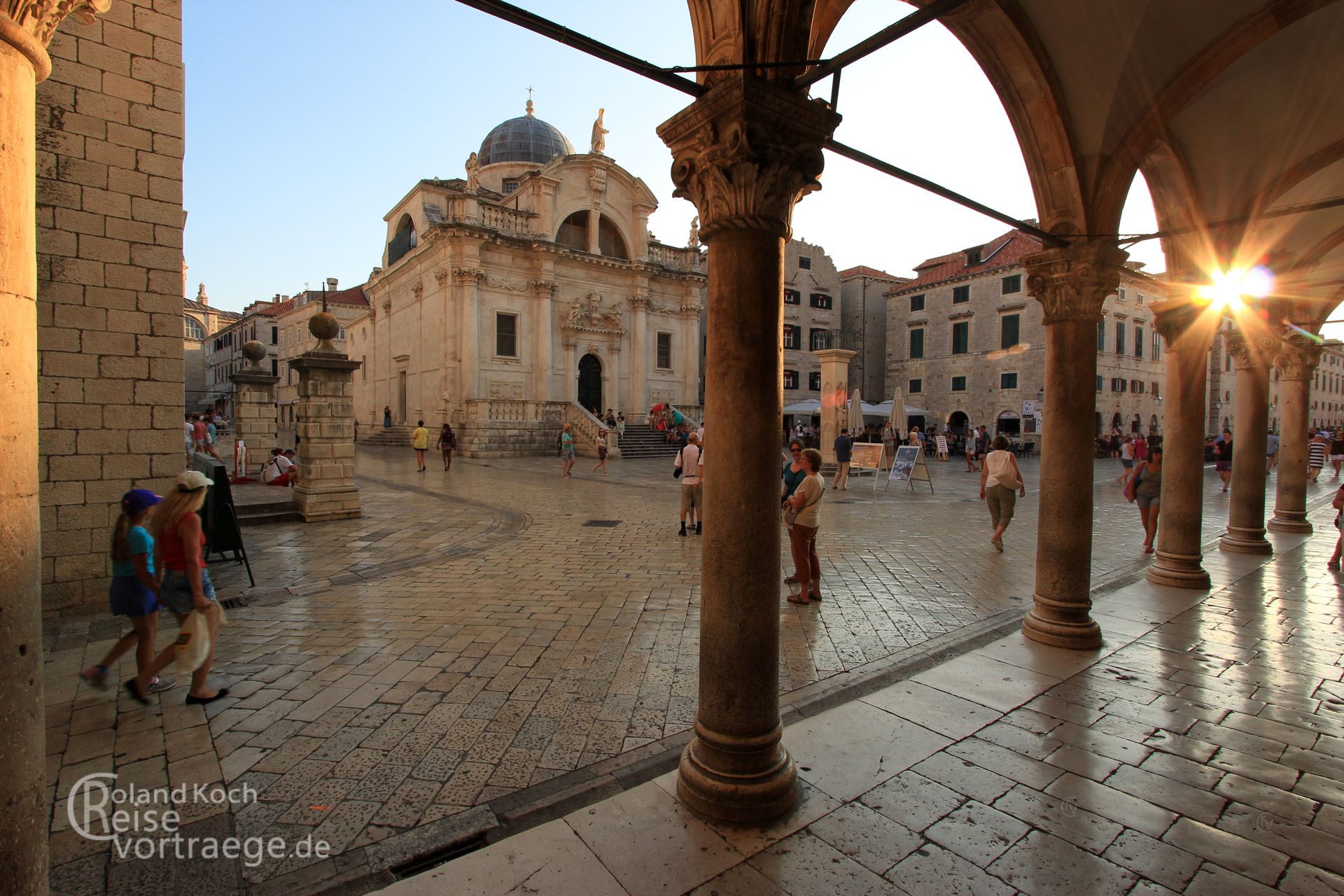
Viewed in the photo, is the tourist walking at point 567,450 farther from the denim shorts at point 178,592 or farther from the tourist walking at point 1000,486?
the denim shorts at point 178,592

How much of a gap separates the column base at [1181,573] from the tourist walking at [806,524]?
3.97 metres

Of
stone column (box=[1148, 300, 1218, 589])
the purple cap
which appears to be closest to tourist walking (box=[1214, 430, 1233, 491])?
stone column (box=[1148, 300, 1218, 589])

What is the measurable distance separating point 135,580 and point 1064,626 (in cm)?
661

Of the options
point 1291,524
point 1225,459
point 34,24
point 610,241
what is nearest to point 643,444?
point 610,241

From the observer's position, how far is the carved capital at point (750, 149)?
2797 mm

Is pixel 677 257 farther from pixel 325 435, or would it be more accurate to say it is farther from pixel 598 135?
pixel 325 435

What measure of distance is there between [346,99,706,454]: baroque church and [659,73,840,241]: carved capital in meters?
23.2

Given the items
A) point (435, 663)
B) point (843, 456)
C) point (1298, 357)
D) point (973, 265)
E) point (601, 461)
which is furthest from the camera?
point (973, 265)

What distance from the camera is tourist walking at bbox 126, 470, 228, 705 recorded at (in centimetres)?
385

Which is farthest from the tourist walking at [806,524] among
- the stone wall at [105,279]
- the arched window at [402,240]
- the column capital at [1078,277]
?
the arched window at [402,240]

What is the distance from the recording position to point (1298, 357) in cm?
992

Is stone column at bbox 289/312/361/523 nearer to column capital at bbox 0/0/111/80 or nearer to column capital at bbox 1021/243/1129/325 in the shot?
column capital at bbox 0/0/111/80

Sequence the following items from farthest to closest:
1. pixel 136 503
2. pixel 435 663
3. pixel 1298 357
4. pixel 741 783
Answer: pixel 1298 357
pixel 435 663
pixel 136 503
pixel 741 783

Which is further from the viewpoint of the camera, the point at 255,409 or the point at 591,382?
the point at 591,382
